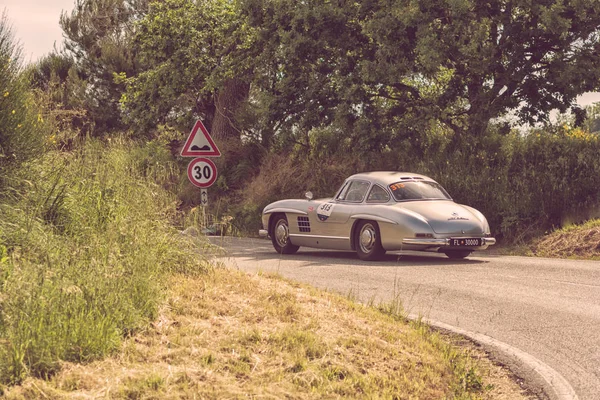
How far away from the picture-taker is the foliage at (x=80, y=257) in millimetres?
5816

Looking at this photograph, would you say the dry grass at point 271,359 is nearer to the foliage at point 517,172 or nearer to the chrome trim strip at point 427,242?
the chrome trim strip at point 427,242

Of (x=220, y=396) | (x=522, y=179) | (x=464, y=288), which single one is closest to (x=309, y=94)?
(x=522, y=179)

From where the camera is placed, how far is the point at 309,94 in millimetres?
24344

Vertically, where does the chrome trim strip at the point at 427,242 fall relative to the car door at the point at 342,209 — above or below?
below

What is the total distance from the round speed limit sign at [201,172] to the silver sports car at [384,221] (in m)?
2.68

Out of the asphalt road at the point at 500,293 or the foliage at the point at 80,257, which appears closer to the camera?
the foliage at the point at 80,257

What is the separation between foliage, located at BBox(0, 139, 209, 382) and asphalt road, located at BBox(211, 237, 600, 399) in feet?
4.60

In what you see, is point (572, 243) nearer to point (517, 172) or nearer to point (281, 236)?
point (517, 172)

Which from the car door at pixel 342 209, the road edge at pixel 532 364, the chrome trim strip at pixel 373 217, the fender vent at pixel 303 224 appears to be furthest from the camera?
the fender vent at pixel 303 224

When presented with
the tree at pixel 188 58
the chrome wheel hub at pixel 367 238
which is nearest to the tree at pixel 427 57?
the tree at pixel 188 58

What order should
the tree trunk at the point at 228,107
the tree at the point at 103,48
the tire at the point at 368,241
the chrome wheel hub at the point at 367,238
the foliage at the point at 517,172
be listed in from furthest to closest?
the tree at the point at 103,48 → the tree trunk at the point at 228,107 → the foliage at the point at 517,172 → the chrome wheel hub at the point at 367,238 → the tire at the point at 368,241

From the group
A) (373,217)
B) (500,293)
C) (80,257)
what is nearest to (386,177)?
(373,217)

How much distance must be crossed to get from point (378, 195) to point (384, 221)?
3.15 ft

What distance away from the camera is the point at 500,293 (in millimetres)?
11227
